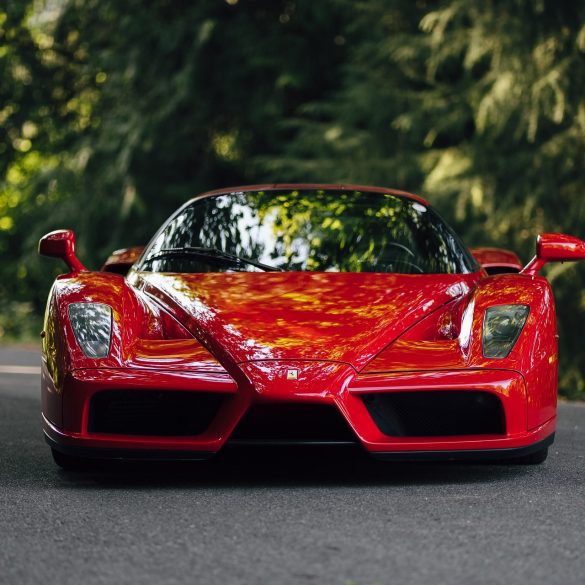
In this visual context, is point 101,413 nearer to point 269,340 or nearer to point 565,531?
point 269,340

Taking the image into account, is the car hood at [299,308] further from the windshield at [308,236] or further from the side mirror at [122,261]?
the side mirror at [122,261]

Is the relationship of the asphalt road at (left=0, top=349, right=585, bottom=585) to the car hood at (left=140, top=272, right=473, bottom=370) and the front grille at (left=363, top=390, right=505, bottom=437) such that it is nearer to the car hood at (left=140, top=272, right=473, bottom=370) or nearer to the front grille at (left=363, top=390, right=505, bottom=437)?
the front grille at (left=363, top=390, right=505, bottom=437)

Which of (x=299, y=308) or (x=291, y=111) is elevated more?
(x=299, y=308)

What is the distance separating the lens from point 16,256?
64.9ft

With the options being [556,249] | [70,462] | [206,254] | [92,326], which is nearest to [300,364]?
[92,326]

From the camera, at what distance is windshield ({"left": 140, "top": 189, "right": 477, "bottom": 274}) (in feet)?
17.3

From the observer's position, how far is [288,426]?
13.6 ft

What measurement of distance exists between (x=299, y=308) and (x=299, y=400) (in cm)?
60

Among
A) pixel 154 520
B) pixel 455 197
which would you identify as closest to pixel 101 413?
pixel 154 520

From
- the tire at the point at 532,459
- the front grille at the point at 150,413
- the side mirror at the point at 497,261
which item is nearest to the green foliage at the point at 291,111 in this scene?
the side mirror at the point at 497,261

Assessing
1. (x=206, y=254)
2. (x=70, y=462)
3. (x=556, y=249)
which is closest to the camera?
(x=70, y=462)

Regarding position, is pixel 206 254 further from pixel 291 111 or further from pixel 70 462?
pixel 291 111

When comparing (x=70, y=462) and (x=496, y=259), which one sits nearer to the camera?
(x=70, y=462)

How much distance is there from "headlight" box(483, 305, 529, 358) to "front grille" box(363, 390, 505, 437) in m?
0.20
